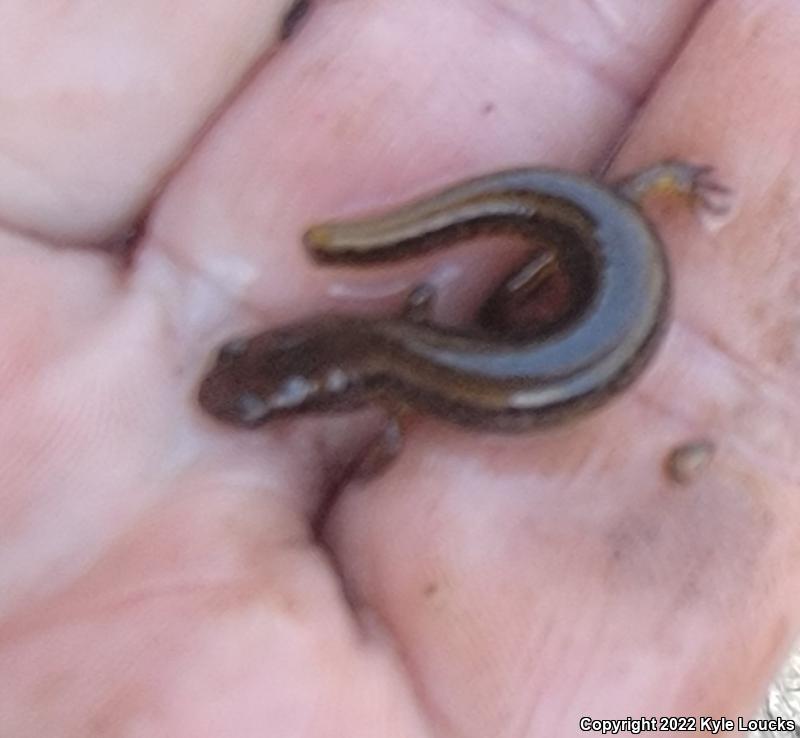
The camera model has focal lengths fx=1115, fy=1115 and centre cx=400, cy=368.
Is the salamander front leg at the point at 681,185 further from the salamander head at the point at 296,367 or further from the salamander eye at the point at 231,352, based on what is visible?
the salamander eye at the point at 231,352

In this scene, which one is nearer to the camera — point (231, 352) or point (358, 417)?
point (231, 352)

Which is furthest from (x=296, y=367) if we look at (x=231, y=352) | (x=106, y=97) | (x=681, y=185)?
(x=681, y=185)

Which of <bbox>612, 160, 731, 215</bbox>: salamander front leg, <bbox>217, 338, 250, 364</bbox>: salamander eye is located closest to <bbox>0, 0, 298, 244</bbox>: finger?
<bbox>217, 338, 250, 364</bbox>: salamander eye

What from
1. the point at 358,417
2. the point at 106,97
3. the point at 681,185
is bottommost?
the point at 358,417

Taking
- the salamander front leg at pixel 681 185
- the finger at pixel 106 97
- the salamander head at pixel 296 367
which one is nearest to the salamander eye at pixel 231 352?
the salamander head at pixel 296 367

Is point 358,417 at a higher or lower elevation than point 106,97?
lower

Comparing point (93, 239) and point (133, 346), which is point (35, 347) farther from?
point (93, 239)

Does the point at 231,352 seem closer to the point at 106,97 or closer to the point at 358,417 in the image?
the point at 358,417

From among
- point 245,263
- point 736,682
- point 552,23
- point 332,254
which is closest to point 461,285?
point 332,254
